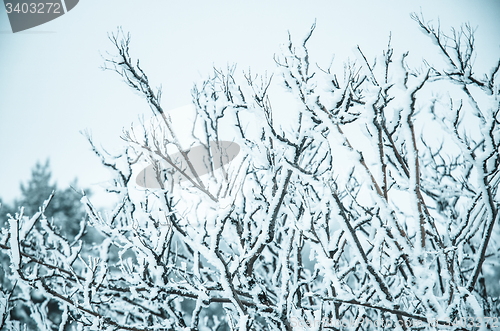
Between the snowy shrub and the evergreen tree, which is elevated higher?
the evergreen tree

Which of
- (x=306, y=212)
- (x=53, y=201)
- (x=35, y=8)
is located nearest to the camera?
(x=306, y=212)

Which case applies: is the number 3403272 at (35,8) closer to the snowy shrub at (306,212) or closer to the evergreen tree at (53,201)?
the snowy shrub at (306,212)

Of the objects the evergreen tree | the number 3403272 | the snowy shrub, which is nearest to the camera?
the snowy shrub

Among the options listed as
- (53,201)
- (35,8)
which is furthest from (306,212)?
(53,201)

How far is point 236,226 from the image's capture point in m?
2.58

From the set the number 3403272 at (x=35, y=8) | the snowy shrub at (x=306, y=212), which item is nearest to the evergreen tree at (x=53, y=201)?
the number 3403272 at (x=35, y=8)

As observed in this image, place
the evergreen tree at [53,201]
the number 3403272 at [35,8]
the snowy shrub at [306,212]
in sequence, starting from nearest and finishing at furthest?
the snowy shrub at [306,212], the number 3403272 at [35,8], the evergreen tree at [53,201]

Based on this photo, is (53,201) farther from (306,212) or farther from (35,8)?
(306,212)

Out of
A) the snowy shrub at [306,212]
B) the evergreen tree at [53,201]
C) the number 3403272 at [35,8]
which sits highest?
the number 3403272 at [35,8]

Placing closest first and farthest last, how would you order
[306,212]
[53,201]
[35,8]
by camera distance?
[306,212]
[35,8]
[53,201]

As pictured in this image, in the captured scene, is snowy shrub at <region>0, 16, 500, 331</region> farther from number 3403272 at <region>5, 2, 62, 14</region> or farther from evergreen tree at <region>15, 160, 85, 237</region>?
evergreen tree at <region>15, 160, 85, 237</region>

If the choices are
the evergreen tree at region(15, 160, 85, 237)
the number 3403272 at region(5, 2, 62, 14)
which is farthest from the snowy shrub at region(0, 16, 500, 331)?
the evergreen tree at region(15, 160, 85, 237)

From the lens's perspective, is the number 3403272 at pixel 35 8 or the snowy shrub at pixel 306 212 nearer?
the snowy shrub at pixel 306 212

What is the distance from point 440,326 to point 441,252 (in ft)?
1.19
